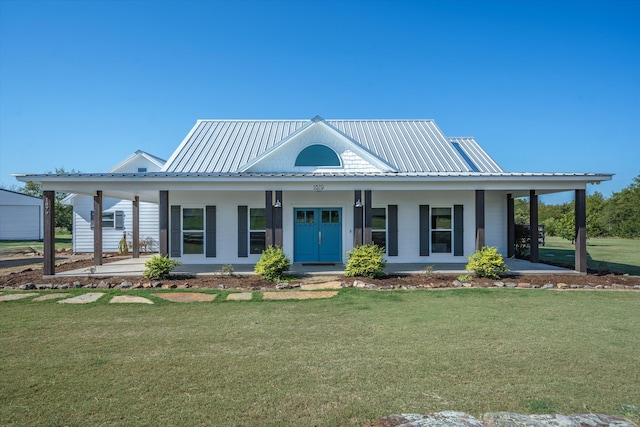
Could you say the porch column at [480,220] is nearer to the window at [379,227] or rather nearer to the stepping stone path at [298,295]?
the window at [379,227]

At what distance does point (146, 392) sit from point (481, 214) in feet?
34.0

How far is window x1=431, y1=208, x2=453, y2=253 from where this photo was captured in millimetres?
15016

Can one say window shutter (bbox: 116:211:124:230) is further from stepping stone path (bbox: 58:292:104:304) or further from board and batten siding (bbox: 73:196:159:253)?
stepping stone path (bbox: 58:292:104:304)

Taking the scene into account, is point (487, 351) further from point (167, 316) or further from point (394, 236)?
point (394, 236)

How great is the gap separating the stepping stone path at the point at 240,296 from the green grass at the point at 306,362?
2.36ft

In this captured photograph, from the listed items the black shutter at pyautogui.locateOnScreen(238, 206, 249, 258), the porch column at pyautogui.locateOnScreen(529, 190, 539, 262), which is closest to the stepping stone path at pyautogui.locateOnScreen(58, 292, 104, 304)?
the black shutter at pyautogui.locateOnScreen(238, 206, 249, 258)

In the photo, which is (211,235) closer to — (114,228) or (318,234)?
(318,234)

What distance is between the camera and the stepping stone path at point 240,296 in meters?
8.98

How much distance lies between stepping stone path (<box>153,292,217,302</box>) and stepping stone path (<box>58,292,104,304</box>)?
47.9 inches

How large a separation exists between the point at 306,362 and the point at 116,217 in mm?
18739

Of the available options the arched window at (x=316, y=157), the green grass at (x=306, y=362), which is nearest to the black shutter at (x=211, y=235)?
the arched window at (x=316, y=157)

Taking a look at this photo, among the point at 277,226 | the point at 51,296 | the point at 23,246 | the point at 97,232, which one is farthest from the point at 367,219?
the point at 23,246

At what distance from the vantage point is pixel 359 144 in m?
14.4

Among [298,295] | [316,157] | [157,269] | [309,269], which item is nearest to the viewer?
[298,295]
